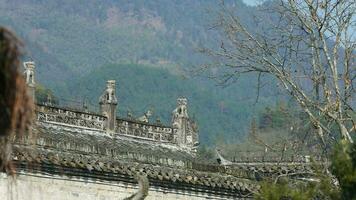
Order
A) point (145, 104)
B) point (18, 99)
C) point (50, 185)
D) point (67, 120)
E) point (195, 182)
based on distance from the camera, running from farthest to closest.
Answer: point (145, 104) < point (67, 120) < point (195, 182) < point (50, 185) < point (18, 99)

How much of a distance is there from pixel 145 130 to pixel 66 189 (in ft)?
30.8

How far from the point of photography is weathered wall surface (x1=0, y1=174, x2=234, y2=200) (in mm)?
23250

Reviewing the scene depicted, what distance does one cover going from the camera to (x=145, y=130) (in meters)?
33.7

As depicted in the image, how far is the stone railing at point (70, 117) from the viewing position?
30.1m

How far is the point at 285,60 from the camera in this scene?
21484 mm

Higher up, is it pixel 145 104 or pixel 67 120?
pixel 145 104

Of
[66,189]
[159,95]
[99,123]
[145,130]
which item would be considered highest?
[159,95]

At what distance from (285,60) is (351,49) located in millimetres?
1159

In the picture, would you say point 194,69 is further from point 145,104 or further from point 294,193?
point 145,104

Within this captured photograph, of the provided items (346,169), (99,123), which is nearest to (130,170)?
(99,123)

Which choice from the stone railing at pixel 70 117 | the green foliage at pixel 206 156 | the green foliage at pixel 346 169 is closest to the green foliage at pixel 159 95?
the green foliage at pixel 206 156

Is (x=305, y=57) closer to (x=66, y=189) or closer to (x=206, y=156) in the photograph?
(x=66, y=189)

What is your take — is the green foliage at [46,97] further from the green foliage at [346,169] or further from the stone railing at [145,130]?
the green foliage at [346,169]

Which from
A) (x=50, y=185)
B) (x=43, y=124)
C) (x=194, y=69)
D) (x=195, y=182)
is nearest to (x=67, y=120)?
(x=43, y=124)
